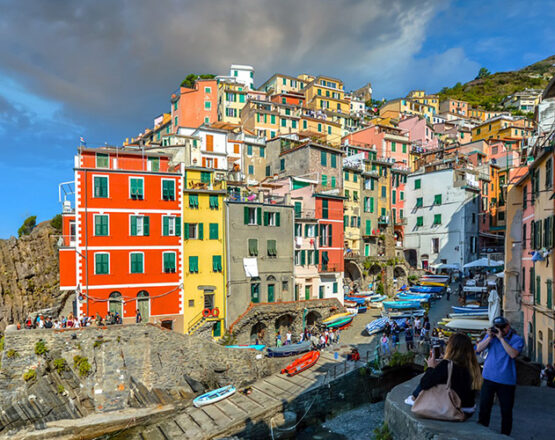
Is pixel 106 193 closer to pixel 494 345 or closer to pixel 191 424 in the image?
pixel 191 424

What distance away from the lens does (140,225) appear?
3259 centimetres

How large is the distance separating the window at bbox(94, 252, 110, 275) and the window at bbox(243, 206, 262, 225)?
12542mm

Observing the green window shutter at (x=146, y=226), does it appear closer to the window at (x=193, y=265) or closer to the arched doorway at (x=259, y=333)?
the window at (x=193, y=265)

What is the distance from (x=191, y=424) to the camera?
23.8 metres

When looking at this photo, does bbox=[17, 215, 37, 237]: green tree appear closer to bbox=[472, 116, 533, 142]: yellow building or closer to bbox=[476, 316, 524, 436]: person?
bbox=[476, 316, 524, 436]: person

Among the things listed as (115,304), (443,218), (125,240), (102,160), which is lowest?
(115,304)

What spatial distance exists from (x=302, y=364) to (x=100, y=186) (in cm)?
2124

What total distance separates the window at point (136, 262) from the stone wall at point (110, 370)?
5.55 m

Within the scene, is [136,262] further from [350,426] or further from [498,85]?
[498,85]

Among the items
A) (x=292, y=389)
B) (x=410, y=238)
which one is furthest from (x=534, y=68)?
(x=292, y=389)

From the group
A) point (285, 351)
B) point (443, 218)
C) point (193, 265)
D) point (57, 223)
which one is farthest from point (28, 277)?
point (443, 218)

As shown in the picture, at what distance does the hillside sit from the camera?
136 m

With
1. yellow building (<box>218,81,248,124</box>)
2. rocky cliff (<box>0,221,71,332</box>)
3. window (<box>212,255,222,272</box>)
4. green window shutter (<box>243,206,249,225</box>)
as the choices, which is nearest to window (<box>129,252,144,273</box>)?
window (<box>212,255,222,272</box>)

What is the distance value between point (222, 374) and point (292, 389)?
6.42m
